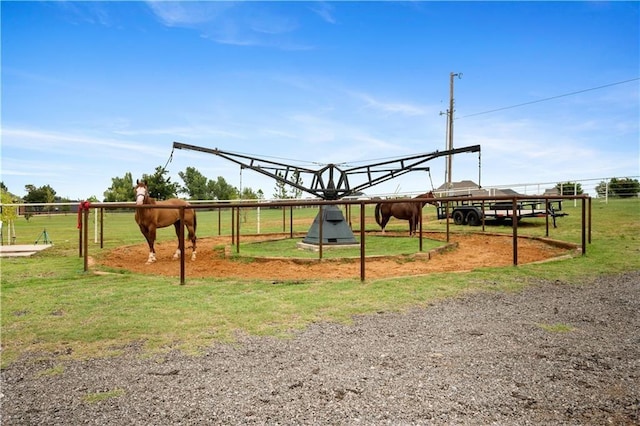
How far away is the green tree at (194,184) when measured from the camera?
65.3 m

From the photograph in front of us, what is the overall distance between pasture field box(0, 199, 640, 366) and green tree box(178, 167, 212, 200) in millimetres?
58944

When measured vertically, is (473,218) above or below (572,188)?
below

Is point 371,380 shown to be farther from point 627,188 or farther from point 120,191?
point 120,191

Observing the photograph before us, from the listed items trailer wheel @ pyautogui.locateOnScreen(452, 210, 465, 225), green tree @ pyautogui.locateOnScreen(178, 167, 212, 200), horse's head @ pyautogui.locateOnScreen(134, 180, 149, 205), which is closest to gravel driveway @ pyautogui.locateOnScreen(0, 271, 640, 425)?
horse's head @ pyautogui.locateOnScreen(134, 180, 149, 205)

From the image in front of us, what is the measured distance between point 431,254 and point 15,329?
23.4ft

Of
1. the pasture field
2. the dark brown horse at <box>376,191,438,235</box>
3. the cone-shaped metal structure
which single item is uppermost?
the dark brown horse at <box>376,191,438,235</box>

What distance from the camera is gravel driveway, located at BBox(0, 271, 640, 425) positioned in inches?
88.7

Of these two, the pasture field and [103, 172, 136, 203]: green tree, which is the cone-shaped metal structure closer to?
the pasture field

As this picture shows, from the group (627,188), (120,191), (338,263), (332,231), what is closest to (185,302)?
(338,263)

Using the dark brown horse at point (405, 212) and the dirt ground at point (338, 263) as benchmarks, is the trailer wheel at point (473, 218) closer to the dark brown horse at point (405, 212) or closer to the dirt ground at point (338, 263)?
the dark brown horse at point (405, 212)

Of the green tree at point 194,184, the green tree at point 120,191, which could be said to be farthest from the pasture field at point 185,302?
the green tree at point 194,184

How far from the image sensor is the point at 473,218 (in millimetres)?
15945

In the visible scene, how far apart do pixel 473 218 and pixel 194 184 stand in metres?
56.3

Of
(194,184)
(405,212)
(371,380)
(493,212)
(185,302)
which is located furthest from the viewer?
(194,184)
